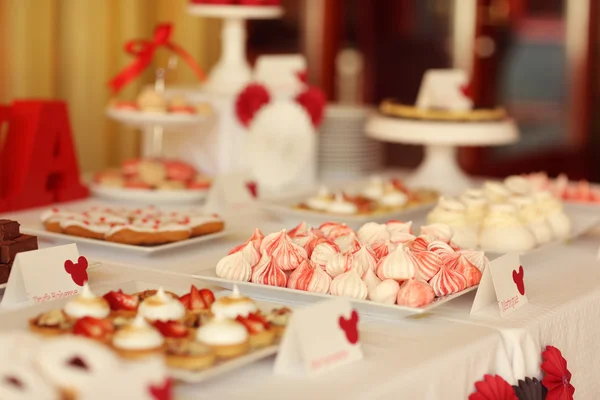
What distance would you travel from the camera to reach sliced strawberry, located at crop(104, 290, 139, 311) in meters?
1.27

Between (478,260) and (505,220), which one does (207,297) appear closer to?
(478,260)

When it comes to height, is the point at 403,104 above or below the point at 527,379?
above

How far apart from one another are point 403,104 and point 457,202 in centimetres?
83

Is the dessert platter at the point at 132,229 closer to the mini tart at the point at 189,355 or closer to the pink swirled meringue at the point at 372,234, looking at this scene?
the pink swirled meringue at the point at 372,234

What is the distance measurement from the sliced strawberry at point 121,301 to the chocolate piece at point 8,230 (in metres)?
0.29

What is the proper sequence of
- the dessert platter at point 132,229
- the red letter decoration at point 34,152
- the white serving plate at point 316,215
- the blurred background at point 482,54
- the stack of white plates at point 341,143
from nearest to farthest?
the dessert platter at point 132,229 < the white serving plate at point 316,215 < the red letter decoration at point 34,152 < the stack of white plates at point 341,143 < the blurred background at point 482,54

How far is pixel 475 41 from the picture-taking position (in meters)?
4.99

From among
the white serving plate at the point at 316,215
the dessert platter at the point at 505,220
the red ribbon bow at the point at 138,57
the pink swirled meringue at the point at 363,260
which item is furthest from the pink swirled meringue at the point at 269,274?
the red ribbon bow at the point at 138,57

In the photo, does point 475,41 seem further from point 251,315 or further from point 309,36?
point 251,315

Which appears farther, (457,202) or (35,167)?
(35,167)

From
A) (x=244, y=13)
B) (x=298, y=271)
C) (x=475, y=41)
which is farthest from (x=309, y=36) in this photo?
(x=298, y=271)

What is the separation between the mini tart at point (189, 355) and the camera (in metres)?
1.06

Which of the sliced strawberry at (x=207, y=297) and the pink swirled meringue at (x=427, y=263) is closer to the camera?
the sliced strawberry at (x=207, y=297)

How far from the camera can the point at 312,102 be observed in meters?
2.64
